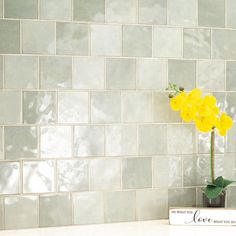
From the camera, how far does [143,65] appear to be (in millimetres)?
1563

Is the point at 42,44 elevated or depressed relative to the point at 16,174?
elevated

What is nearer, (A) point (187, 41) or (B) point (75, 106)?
(B) point (75, 106)

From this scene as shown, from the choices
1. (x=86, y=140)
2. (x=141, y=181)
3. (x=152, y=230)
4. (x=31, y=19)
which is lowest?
(x=152, y=230)

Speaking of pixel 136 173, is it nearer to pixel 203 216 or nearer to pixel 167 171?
pixel 167 171

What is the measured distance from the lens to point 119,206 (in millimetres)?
1533

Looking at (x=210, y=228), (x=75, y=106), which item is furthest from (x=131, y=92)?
(x=210, y=228)

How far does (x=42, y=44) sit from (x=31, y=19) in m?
0.09

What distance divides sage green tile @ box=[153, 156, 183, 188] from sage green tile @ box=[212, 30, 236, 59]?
43 cm

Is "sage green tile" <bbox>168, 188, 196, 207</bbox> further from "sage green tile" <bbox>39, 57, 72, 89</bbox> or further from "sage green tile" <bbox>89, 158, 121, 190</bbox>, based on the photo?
"sage green tile" <bbox>39, 57, 72, 89</bbox>

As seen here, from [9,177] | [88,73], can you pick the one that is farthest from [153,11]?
[9,177]

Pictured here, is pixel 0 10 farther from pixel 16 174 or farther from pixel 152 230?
pixel 152 230

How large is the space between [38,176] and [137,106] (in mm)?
430

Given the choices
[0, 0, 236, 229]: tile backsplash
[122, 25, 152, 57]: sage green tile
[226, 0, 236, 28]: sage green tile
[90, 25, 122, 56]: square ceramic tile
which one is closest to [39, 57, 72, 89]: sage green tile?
[0, 0, 236, 229]: tile backsplash

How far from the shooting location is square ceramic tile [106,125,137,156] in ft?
5.03
